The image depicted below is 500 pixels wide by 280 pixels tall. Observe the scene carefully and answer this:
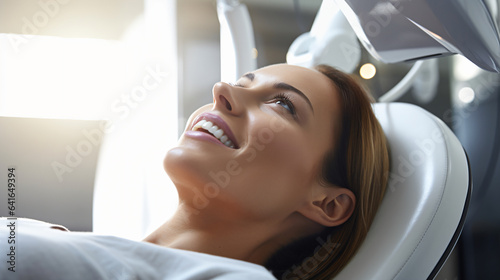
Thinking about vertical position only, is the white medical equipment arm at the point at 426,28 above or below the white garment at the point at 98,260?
above

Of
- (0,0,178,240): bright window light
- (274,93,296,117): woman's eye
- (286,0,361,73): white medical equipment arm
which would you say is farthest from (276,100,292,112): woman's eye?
(0,0,178,240): bright window light

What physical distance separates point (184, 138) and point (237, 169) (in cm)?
13

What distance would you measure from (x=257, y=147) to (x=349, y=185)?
0.26m

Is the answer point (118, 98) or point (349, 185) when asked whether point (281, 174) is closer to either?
point (349, 185)

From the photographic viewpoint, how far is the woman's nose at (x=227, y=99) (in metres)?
1.01

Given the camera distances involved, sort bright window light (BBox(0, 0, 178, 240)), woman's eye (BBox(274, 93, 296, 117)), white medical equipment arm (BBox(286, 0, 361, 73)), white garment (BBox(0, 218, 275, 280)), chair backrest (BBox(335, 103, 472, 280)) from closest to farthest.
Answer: white garment (BBox(0, 218, 275, 280)) → chair backrest (BBox(335, 103, 472, 280)) → woman's eye (BBox(274, 93, 296, 117)) → white medical equipment arm (BBox(286, 0, 361, 73)) → bright window light (BBox(0, 0, 178, 240))

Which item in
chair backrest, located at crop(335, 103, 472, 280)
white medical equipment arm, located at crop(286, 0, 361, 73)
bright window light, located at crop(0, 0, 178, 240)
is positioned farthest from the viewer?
bright window light, located at crop(0, 0, 178, 240)

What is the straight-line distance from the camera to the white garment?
2.20 feet

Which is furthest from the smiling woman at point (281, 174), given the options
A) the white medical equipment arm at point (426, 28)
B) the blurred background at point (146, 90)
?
the blurred background at point (146, 90)

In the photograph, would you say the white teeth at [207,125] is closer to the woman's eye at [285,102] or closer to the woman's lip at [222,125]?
the woman's lip at [222,125]

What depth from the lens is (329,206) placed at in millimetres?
1094

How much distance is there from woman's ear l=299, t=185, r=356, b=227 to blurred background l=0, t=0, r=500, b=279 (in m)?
0.56

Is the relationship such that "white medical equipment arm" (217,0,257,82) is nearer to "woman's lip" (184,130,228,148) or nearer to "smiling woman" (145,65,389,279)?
"smiling woman" (145,65,389,279)

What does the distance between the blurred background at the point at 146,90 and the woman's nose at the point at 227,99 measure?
659 millimetres
